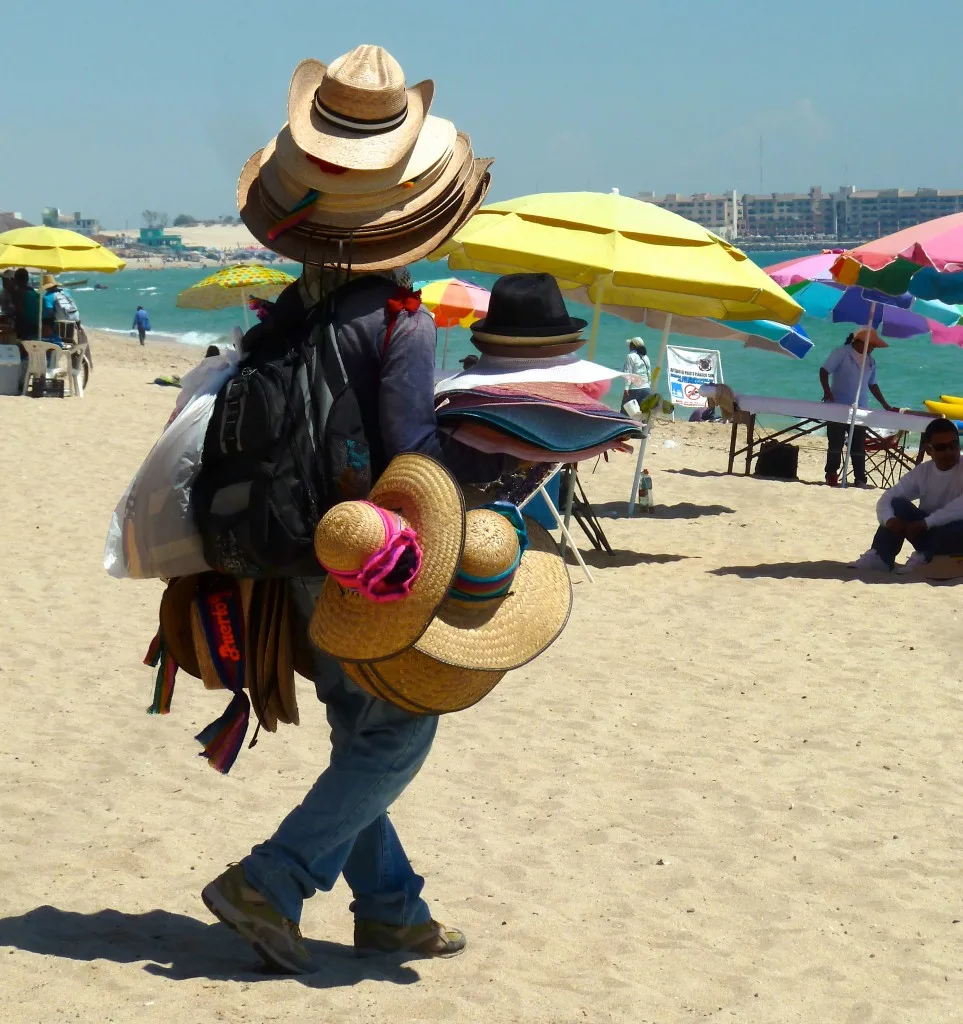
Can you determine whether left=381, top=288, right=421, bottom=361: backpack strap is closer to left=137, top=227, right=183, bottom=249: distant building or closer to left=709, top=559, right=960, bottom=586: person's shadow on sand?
left=709, top=559, right=960, bottom=586: person's shadow on sand

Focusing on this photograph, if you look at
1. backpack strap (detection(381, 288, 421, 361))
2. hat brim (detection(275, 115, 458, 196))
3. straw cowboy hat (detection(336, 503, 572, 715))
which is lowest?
straw cowboy hat (detection(336, 503, 572, 715))

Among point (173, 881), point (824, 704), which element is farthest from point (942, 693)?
point (173, 881)

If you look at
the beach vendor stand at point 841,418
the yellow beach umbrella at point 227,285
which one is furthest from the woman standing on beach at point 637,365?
the yellow beach umbrella at point 227,285

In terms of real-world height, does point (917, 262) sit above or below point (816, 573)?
above

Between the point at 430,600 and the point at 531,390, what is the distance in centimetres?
47

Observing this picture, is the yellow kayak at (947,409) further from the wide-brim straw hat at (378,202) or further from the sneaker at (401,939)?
the wide-brim straw hat at (378,202)

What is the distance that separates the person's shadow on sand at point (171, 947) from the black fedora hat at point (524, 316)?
1384 millimetres

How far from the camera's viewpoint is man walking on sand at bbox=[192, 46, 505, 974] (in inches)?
107

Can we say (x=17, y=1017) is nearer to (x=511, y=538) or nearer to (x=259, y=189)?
(x=511, y=538)

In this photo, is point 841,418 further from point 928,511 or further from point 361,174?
point 361,174

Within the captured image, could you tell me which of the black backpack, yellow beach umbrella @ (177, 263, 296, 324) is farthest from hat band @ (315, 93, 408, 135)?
yellow beach umbrella @ (177, 263, 296, 324)

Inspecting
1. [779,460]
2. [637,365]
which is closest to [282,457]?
[779,460]

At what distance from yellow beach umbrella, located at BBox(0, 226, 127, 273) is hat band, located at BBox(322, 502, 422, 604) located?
13.8 m

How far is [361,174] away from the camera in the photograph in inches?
107
